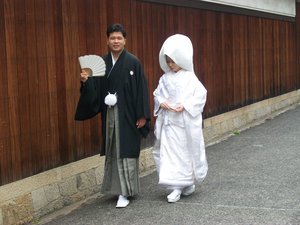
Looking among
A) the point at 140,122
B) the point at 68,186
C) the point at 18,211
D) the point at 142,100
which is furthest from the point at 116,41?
the point at 18,211

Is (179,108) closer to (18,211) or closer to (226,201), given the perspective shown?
(226,201)

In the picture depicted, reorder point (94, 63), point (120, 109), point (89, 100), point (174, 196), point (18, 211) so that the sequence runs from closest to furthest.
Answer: point (18, 211) → point (94, 63) → point (89, 100) → point (120, 109) → point (174, 196)

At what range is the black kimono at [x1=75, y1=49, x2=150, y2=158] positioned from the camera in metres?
5.48

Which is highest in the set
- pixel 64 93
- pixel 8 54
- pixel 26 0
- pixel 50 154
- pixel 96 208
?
pixel 26 0

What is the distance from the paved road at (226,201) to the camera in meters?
5.08

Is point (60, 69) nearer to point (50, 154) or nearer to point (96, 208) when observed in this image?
point (50, 154)

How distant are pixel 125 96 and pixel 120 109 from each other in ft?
0.48

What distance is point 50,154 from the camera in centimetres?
A: 549

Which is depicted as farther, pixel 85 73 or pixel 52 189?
pixel 52 189

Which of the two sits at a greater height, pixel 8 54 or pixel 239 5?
pixel 239 5

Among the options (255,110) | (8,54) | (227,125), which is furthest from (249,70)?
(8,54)

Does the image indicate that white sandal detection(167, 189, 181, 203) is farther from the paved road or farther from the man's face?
the man's face

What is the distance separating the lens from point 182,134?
18.9 feet

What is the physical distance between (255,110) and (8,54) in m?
8.05
